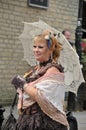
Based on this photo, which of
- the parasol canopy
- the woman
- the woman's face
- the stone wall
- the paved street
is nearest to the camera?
the woman

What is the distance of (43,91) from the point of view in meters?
3.96

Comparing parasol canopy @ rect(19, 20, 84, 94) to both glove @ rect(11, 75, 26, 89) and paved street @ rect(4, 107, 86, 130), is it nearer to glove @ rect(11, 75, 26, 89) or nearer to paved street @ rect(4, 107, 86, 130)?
glove @ rect(11, 75, 26, 89)

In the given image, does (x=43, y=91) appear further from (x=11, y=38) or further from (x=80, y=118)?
(x=11, y=38)

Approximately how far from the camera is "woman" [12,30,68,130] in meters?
3.98

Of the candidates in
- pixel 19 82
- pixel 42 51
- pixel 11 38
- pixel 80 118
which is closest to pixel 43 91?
pixel 19 82

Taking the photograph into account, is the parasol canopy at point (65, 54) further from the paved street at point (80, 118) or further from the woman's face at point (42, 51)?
the paved street at point (80, 118)

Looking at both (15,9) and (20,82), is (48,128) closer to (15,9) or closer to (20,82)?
(20,82)

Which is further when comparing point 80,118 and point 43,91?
point 80,118

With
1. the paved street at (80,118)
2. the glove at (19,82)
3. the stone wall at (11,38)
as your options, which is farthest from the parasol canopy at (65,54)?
the stone wall at (11,38)

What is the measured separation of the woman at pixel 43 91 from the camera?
398 cm

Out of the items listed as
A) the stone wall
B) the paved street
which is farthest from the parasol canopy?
the stone wall

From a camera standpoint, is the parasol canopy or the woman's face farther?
the parasol canopy

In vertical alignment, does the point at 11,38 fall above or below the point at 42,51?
below

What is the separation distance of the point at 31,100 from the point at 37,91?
0.15m
